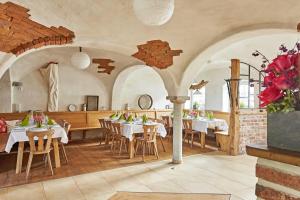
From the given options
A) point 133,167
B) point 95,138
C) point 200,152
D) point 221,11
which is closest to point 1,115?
point 95,138

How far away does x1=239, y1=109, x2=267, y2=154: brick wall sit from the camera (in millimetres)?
5938

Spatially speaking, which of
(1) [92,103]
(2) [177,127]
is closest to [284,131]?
(2) [177,127]

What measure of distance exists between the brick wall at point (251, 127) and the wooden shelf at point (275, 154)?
5273 mm

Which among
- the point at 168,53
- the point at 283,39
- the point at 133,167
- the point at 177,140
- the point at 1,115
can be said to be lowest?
the point at 133,167

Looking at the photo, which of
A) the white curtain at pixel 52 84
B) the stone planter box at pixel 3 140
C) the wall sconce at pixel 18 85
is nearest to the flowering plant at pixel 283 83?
the stone planter box at pixel 3 140

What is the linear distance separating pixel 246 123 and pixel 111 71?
4605 millimetres

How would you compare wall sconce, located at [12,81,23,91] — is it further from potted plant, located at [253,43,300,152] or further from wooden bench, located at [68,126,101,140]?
potted plant, located at [253,43,300,152]

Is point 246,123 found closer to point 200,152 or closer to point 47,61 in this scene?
point 200,152

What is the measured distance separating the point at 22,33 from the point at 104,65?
4103 mm

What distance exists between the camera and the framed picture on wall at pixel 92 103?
8312 millimetres

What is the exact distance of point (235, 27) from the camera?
345 cm

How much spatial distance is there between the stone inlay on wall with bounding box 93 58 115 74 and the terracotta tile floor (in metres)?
2.57

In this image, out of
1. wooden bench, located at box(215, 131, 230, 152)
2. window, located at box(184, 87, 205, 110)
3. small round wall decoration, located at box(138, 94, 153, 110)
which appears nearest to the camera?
wooden bench, located at box(215, 131, 230, 152)

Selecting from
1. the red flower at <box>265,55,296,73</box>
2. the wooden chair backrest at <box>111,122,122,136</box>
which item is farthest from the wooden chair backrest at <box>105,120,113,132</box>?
the red flower at <box>265,55,296,73</box>
